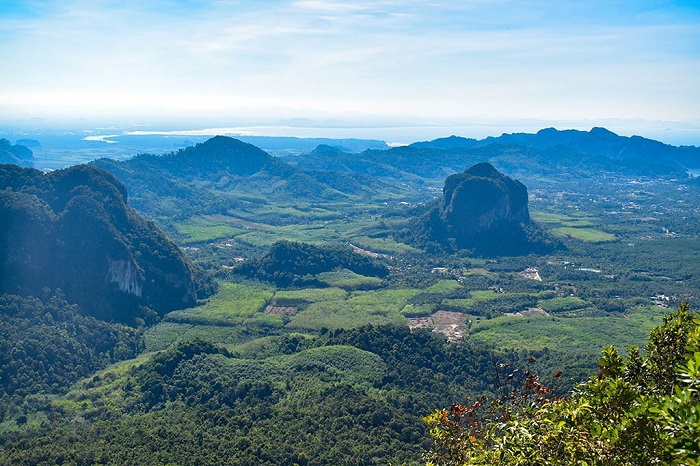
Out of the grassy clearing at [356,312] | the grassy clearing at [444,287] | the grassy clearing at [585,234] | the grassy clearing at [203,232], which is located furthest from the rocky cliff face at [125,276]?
the grassy clearing at [585,234]

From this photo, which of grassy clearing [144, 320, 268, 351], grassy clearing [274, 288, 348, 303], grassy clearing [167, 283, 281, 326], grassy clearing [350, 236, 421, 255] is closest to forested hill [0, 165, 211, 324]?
grassy clearing [167, 283, 281, 326]

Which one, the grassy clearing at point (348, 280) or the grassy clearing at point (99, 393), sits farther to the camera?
the grassy clearing at point (348, 280)

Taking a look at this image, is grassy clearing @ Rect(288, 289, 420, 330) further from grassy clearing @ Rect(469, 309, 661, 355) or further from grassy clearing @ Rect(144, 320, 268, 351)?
grassy clearing @ Rect(469, 309, 661, 355)

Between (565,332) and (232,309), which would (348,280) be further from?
(565,332)

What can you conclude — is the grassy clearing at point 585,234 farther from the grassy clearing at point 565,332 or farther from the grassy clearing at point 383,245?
the grassy clearing at point 565,332

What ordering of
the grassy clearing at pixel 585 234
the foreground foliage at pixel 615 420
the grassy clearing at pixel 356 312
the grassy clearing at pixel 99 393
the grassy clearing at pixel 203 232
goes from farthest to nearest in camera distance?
the grassy clearing at pixel 585 234 < the grassy clearing at pixel 203 232 < the grassy clearing at pixel 356 312 < the grassy clearing at pixel 99 393 < the foreground foliage at pixel 615 420

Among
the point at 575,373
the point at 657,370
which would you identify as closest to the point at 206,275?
the point at 575,373
